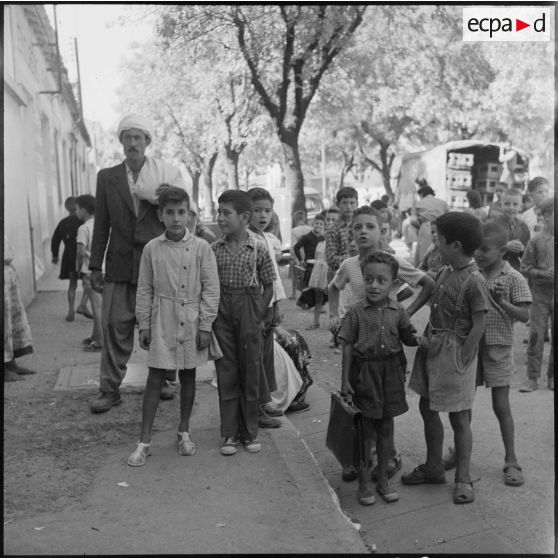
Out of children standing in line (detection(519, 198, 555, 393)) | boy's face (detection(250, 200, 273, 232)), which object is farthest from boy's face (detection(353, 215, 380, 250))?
children standing in line (detection(519, 198, 555, 393))

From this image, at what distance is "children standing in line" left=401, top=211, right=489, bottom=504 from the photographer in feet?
12.3

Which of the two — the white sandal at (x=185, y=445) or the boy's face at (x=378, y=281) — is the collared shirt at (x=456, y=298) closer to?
the boy's face at (x=378, y=281)

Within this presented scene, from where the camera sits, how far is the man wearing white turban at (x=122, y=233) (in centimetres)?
500

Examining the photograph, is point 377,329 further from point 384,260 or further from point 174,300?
point 174,300

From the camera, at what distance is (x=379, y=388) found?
12.4 ft

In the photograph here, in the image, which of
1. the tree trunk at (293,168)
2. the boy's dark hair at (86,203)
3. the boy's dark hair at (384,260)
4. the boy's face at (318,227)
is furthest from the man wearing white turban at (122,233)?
the tree trunk at (293,168)

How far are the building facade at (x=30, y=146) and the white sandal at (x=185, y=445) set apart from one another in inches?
135

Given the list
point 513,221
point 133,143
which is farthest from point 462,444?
point 513,221

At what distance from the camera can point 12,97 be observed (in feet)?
36.3

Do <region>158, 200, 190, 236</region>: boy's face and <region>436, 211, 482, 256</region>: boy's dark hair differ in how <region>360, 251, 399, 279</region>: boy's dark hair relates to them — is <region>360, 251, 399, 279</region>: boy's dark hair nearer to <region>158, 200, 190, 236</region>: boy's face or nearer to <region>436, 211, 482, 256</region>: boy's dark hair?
<region>436, 211, 482, 256</region>: boy's dark hair

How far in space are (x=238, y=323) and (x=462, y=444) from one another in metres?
1.47

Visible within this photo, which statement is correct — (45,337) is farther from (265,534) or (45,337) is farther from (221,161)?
(221,161)

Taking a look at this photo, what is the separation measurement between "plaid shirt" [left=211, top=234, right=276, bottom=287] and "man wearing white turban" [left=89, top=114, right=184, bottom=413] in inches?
32.1

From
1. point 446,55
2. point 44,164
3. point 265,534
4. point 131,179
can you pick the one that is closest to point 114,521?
point 265,534
